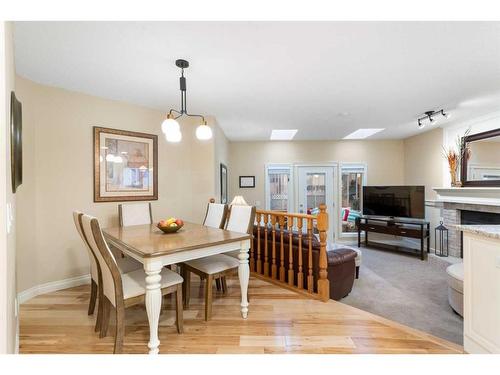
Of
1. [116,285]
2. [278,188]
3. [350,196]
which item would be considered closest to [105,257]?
[116,285]

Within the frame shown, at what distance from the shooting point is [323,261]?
7.98ft

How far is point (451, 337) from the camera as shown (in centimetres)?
213

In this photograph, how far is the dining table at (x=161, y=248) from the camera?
161 cm

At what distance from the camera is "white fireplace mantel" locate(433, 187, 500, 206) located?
335cm

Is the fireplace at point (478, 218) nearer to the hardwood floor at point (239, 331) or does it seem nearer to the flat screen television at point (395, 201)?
the flat screen television at point (395, 201)

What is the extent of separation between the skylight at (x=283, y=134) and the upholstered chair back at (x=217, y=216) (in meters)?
2.42

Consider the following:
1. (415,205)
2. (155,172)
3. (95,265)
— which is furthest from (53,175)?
(415,205)

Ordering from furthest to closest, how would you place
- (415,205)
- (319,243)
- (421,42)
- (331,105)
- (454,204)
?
(415,205) < (454,204) < (331,105) < (319,243) < (421,42)

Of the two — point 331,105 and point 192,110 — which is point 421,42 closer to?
point 331,105

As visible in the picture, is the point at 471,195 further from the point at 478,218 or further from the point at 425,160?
the point at 425,160

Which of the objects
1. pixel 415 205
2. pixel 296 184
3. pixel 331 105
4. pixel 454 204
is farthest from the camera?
pixel 296 184

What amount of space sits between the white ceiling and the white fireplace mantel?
1.22m

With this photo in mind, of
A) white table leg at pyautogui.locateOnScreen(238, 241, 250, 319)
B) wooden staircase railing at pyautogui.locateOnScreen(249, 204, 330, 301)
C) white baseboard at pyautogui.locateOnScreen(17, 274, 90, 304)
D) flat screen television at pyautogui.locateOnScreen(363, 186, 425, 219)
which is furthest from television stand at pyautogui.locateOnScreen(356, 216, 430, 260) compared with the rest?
white baseboard at pyautogui.locateOnScreen(17, 274, 90, 304)
